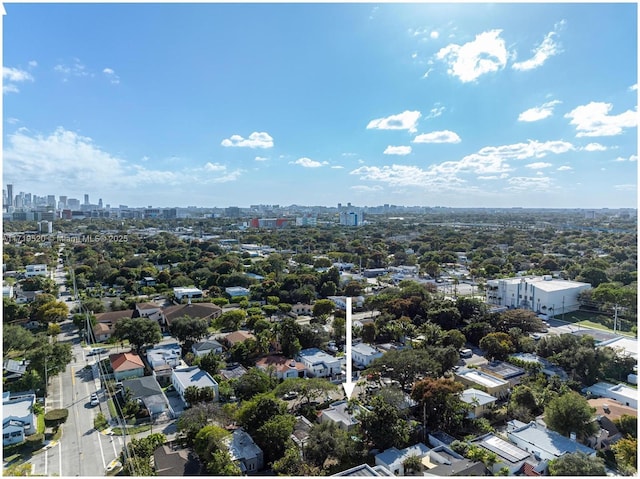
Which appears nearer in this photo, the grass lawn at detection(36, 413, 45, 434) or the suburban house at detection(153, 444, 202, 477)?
the suburban house at detection(153, 444, 202, 477)

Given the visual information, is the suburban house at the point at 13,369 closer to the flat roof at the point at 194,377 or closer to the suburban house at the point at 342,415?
the flat roof at the point at 194,377

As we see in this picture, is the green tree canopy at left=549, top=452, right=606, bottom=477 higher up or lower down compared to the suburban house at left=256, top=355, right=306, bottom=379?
higher up

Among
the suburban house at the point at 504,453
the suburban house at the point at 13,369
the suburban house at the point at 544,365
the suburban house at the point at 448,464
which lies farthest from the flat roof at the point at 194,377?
the suburban house at the point at 544,365

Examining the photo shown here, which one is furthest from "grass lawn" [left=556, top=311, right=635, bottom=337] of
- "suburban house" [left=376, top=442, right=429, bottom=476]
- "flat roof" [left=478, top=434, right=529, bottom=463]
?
"suburban house" [left=376, top=442, right=429, bottom=476]

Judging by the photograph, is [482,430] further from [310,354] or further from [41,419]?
[41,419]

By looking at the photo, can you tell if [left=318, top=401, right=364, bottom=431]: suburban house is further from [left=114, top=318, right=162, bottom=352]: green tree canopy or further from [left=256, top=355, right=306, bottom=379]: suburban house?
[left=114, top=318, right=162, bottom=352]: green tree canopy

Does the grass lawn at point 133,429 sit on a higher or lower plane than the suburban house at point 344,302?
lower
